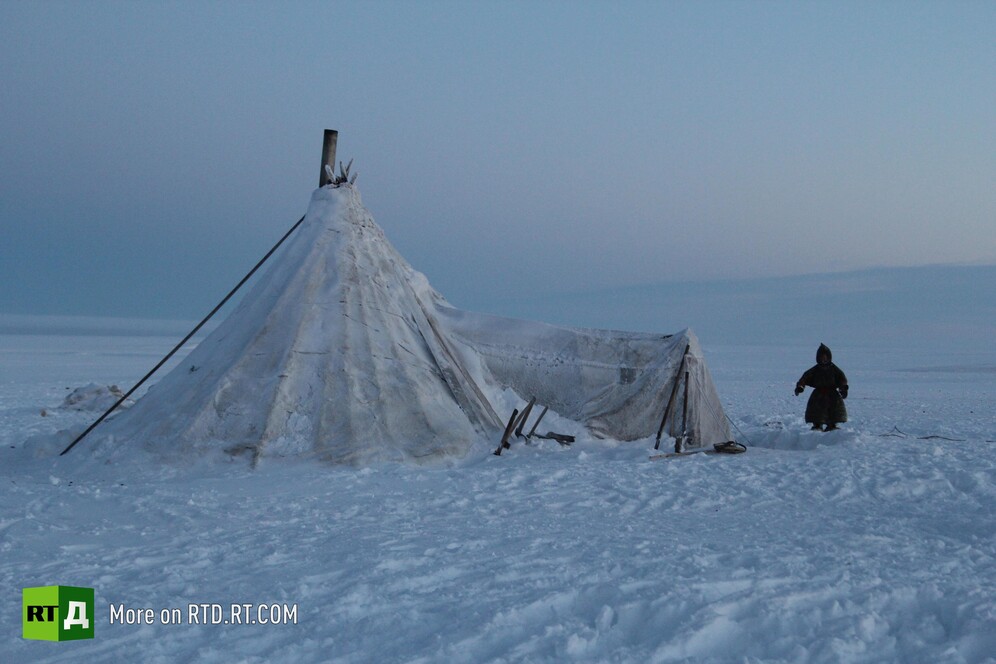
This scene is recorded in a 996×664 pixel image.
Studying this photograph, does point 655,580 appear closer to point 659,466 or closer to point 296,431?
point 659,466

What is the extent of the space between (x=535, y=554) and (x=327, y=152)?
256 inches

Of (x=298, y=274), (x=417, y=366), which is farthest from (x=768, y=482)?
(x=298, y=274)

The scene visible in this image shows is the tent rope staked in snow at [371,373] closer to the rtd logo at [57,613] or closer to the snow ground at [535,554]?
the snow ground at [535,554]

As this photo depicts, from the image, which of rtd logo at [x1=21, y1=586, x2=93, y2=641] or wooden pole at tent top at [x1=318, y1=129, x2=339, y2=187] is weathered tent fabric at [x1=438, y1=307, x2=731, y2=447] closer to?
wooden pole at tent top at [x1=318, y1=129, x2=339, y2=187]

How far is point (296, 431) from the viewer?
316 inches

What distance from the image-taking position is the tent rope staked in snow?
808 cm

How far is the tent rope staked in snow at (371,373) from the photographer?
8.08m

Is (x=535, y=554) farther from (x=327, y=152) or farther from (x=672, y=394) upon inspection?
(x=327, y=152)

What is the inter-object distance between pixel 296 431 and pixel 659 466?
3634 millimetres

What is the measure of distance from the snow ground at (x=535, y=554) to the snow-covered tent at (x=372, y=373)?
1.38 ft

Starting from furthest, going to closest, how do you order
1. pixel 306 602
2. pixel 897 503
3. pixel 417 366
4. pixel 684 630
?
1. pixel 417 366
2. pixel 897 503
3. pixel 306 602
4. pixel 684 630

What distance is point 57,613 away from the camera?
406 cm

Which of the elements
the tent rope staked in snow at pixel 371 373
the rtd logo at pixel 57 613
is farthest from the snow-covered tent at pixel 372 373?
the rtd logo at pixel 57 613

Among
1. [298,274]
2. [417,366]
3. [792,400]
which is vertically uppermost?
[298,274]
